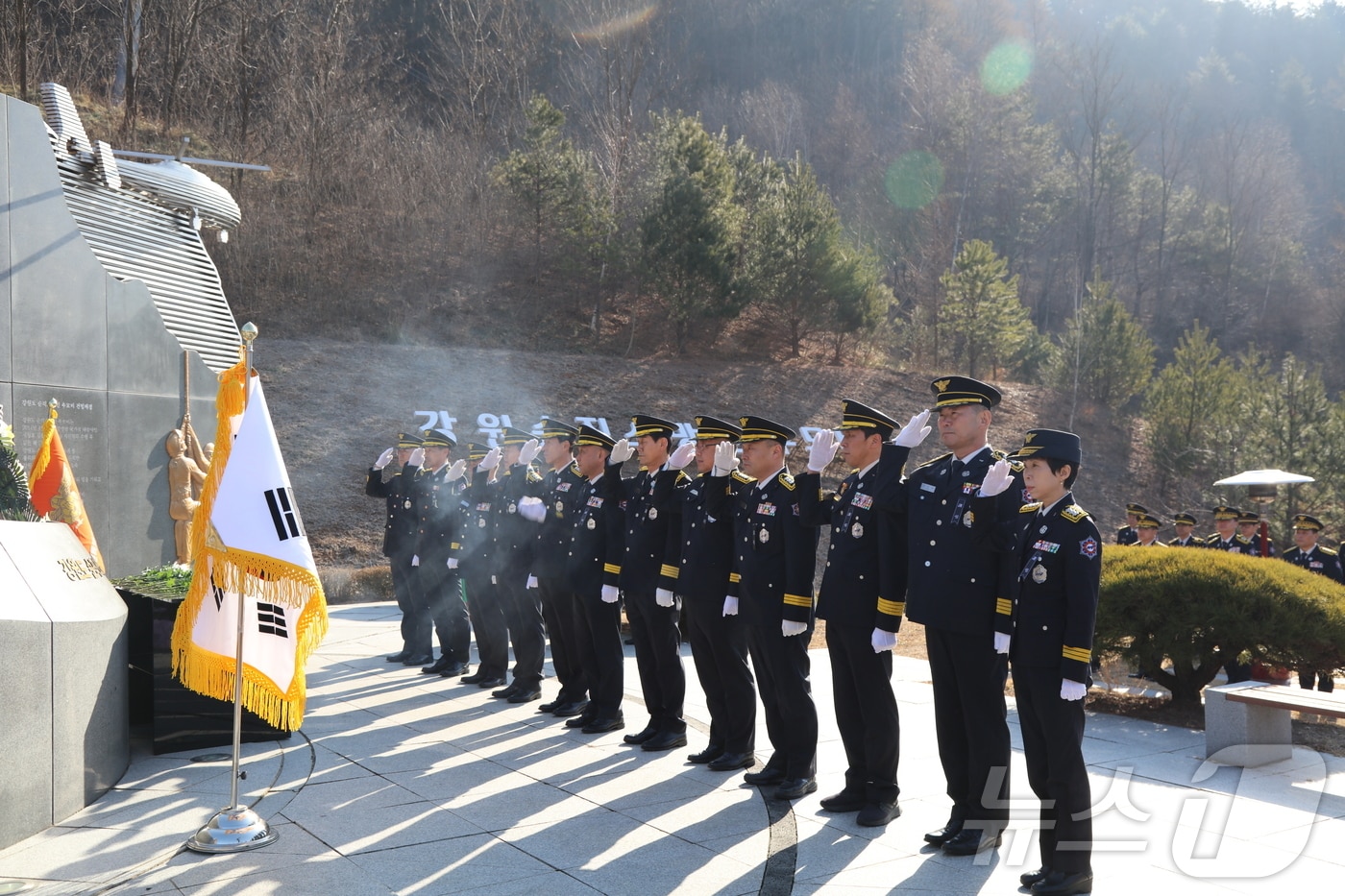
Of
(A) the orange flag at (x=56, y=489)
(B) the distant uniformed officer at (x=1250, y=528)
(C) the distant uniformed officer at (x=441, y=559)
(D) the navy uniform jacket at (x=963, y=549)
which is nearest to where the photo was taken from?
(D) the navy uniform jacket at (x=963, y=549)

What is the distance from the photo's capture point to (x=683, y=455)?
6.89 meters

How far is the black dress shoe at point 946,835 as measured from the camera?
16.0 feet

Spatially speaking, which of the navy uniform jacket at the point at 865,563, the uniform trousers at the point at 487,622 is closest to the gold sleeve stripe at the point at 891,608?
the navy uniform jacket at the point at 865,563

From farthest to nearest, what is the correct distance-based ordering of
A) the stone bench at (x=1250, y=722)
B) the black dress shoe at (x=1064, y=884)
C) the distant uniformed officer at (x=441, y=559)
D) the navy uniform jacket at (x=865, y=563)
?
the distant uniformed officer at (x=441, y=559) < the stone bench at (x=1250, y=722) < the navy uniform jacket at (x=865, y=563) < the black dress shoe at (x=1064, y=884)

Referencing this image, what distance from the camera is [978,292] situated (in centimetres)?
2778

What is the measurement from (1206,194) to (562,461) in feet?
178

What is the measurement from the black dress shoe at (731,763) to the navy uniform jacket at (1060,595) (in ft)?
7.50

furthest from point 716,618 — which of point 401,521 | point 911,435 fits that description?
point 401,521

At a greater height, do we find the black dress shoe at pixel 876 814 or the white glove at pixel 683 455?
the white glove at pixel 683 455

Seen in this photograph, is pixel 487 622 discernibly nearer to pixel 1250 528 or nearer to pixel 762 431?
pixel 762 431

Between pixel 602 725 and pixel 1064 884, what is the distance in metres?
3.63

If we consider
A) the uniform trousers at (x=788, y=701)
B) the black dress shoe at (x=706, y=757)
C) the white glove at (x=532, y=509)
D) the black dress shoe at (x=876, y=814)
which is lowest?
the black dress shoe at (x=706, y=757)

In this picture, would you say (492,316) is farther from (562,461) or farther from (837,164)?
(837,164)

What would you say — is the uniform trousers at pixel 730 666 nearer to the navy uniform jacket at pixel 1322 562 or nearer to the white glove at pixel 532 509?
the white glove at pixel 532 509
